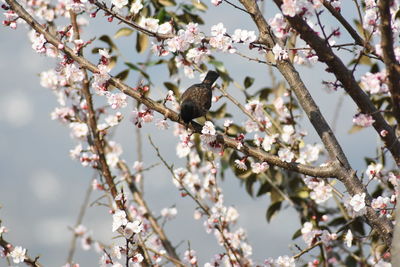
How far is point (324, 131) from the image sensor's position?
309 cm

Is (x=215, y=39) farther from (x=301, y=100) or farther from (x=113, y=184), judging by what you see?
(x=113, y=184)

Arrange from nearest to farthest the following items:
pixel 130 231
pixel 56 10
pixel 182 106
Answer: pixel 130 231 < pixel 182 106 < pixel 56 10

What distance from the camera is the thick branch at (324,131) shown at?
10.1 feet

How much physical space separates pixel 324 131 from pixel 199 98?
4.17ft

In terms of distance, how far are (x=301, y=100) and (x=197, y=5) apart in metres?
1.79

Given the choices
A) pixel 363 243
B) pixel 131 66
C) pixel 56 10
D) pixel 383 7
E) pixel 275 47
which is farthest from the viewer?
pixel 56 10

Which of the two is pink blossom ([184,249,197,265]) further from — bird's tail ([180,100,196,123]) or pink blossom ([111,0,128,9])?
pink blossom ([111,0,128,9])

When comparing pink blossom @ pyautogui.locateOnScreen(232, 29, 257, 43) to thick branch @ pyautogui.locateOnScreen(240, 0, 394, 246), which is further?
pink blossom @ pyautogui.locateOnScreen(232, 29, 257, 43)

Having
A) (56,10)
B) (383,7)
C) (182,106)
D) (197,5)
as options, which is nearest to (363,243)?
(182,106)

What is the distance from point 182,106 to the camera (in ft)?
13.3

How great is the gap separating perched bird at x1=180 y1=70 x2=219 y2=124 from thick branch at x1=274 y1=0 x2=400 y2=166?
4.24 ft

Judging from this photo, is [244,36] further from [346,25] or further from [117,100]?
[117,100]

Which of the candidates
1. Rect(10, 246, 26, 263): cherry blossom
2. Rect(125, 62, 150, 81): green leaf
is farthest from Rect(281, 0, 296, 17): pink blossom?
Rect(10, 246, 26, 263): cherry blossom

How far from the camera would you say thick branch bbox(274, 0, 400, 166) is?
2750mm
